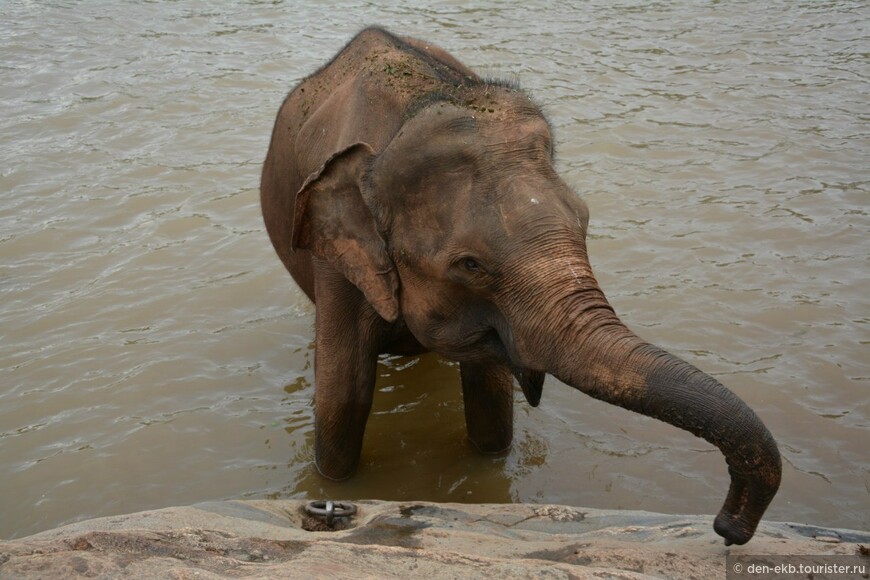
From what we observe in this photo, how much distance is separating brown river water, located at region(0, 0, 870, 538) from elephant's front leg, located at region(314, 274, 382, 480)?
0.42 meters

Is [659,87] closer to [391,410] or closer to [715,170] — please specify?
[715,170]

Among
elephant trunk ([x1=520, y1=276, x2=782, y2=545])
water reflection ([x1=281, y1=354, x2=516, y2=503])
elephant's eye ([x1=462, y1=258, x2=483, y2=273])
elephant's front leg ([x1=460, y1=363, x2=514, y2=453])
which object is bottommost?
water reflection ([x1=281, y1=354, x2=516, y2=503])

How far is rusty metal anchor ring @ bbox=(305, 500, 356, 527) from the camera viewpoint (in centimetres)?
390

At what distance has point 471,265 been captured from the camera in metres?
3.57

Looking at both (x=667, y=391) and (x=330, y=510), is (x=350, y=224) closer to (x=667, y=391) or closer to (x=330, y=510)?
(x=330, y=510)

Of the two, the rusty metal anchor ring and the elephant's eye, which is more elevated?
the elephant's eye

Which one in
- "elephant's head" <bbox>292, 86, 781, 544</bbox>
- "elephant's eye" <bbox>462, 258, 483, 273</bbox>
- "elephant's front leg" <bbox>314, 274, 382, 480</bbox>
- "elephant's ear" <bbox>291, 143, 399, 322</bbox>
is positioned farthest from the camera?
"elephant's front leg" <bbox>314, 274, 382, 480</bbox>

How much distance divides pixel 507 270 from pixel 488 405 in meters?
1.64

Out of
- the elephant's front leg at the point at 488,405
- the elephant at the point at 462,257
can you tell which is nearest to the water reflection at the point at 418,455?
the elephant's front leg at the point at 488,405

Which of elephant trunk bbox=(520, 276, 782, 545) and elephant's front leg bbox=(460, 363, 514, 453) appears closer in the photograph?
elephant trunk bbox=(520, 276, 782, 545)

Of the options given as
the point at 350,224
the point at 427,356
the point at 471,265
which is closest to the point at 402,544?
the point at 471,265

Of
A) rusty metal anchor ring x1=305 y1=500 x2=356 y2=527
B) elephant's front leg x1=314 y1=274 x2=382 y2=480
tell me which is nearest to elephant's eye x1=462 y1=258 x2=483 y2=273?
elephant's front leg x1=314 y1=274 x2=382 y2=480

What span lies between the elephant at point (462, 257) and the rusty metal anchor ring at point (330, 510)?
2.28 feet

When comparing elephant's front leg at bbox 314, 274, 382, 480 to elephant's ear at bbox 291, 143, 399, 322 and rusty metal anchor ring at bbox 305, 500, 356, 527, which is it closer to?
elephant's ear at bbox 291, 143, 399, 322
